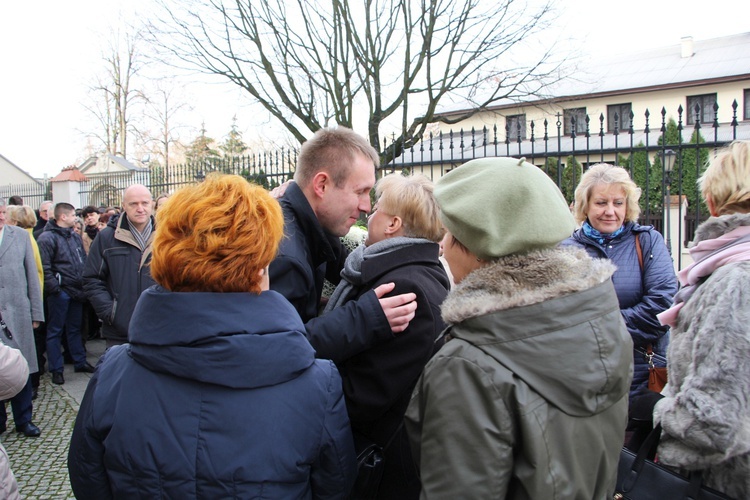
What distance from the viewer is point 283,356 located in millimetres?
1375

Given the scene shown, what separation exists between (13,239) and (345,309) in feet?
14.6

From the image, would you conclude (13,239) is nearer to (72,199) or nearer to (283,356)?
(283,356)

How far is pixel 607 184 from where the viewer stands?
3.53 metres

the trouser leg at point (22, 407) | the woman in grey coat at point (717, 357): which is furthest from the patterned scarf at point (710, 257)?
the trouser leg at point (22, 407)

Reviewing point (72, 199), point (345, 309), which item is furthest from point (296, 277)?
point (72, 199)

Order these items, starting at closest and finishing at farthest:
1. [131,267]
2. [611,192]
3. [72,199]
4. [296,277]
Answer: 1. [296,277]
2. [611,192]
3. [131,267]
4. [72,199]

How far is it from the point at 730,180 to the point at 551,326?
1287mm

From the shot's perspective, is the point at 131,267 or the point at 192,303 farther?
the point at 131,267

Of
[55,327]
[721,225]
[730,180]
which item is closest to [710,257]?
[721,225]

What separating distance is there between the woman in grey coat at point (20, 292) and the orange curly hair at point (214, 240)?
14.0 feet

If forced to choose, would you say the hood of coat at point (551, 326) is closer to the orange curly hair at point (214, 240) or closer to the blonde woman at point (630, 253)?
the orange curly hair at point (214, 240)

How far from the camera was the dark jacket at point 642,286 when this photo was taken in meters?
3.24

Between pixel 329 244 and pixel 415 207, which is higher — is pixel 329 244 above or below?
below

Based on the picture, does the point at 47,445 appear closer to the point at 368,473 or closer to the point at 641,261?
the point at 368,473
